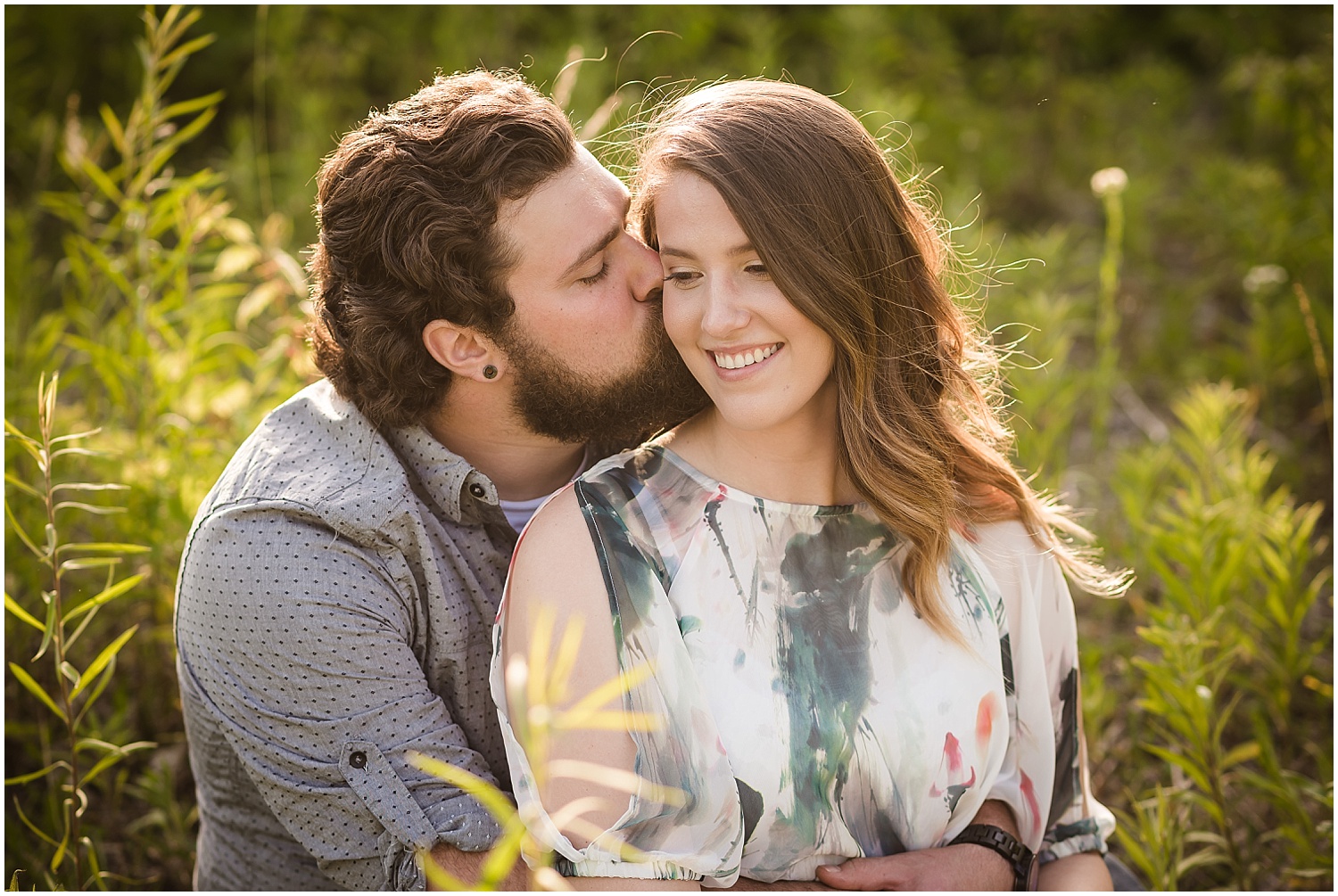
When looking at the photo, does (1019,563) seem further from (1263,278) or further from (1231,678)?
(1263,278)

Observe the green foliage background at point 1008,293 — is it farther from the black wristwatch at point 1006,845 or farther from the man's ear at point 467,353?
the man's ear at point 467,353

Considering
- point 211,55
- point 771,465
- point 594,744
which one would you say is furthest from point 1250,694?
point 211,55

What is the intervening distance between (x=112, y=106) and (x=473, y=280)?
13.5ft

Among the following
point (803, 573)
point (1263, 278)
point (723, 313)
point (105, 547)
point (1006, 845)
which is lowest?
point (1006, 845)

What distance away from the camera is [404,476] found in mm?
2027

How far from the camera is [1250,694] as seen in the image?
3.00 m

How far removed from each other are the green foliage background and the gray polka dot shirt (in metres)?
0.44

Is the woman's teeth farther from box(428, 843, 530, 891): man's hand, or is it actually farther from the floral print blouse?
box(428, 843, 530, 891): man's hand

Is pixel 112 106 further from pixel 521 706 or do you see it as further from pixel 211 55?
pixel 521 706

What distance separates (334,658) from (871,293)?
1099 millimetres

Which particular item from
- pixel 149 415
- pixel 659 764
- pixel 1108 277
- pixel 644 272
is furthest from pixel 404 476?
pixel 1108 277

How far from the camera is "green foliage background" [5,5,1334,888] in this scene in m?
2.51

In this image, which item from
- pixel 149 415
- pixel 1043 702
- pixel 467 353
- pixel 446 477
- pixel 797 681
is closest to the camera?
pixel 797 681

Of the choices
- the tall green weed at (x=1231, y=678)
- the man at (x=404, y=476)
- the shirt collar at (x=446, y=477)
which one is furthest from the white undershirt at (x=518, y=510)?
the tall green weed at (x=1231, y=678)
